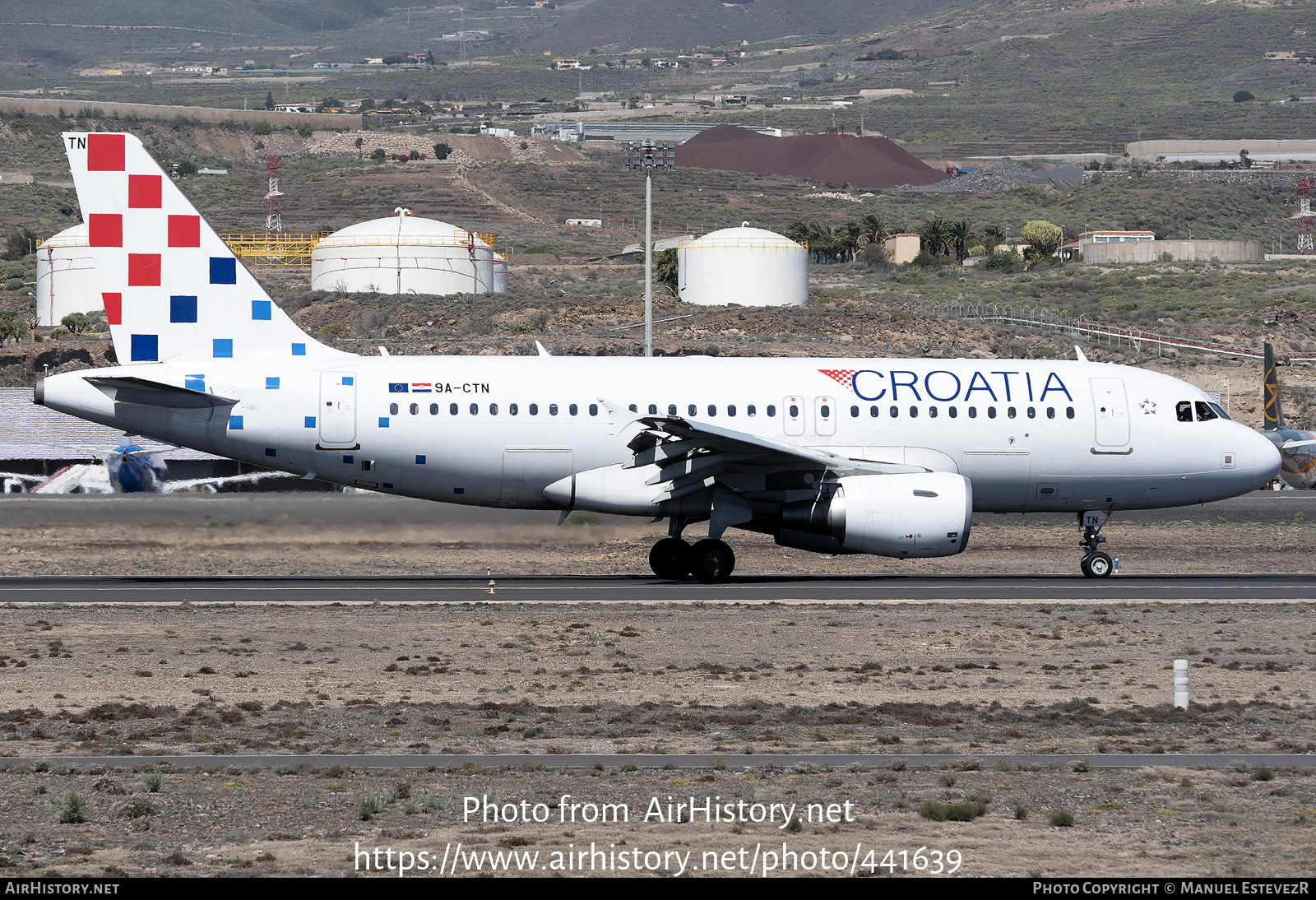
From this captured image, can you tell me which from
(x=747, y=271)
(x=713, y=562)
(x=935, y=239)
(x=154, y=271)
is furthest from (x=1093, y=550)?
(x=935, y=239)

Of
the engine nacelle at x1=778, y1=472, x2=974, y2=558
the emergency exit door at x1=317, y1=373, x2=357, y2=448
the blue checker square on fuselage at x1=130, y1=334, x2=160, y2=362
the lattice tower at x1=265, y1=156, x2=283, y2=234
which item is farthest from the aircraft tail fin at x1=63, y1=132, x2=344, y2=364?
the lattice tower at x1=265, y1=156, x2=283, y2=234

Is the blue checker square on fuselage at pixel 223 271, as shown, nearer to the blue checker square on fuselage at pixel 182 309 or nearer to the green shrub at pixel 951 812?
the blue checker square on fuselage at pixel 182 309

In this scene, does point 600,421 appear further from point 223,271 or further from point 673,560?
point 223,271

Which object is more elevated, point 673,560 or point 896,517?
point 896,517

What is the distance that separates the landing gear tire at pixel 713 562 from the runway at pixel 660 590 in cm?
30

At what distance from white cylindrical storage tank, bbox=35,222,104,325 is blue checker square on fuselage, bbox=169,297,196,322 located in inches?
2690

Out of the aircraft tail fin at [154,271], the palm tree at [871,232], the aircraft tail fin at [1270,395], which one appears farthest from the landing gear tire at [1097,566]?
the palm tree at [871,232]

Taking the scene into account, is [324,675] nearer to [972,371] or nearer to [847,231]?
[972,371]

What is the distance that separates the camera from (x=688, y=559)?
101 feet

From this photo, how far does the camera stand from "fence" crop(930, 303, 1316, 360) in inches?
3152

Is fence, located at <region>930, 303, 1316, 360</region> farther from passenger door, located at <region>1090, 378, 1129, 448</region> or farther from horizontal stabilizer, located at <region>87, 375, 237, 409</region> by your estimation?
horizontal stabilizer, located at <region>87, 375, 237, 409</region>

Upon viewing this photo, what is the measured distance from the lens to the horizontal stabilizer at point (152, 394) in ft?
91.9

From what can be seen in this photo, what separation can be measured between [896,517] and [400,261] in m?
73.2

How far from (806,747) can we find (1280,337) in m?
77.4
